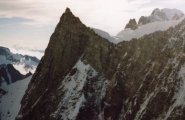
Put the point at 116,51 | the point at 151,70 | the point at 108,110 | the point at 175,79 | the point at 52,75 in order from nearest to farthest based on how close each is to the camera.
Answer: the point at 175,79 → the point at 151,70 → the point at 108,110 → the point at 116,51 → the point at 52,75

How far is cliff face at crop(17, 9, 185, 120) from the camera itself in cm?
11812

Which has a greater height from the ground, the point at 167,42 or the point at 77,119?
the point at 167,42

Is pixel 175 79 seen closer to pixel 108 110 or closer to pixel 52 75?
pixel 108 110

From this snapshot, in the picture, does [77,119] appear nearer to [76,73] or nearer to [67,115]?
[67,115]

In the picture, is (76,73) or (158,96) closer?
(158,96)

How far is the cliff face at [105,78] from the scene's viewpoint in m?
118

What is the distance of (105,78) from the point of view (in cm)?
14875

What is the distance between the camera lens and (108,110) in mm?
140125

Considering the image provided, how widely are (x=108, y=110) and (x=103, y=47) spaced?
2683 centimetres

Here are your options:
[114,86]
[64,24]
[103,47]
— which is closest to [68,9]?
[64,24]

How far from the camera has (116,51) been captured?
152375 mm

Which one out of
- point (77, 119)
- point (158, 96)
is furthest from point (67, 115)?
point (158, 96)

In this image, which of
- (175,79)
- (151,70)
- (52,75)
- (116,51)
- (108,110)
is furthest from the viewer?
(52,75)

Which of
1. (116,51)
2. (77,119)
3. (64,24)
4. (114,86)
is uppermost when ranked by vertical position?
(64,24)
